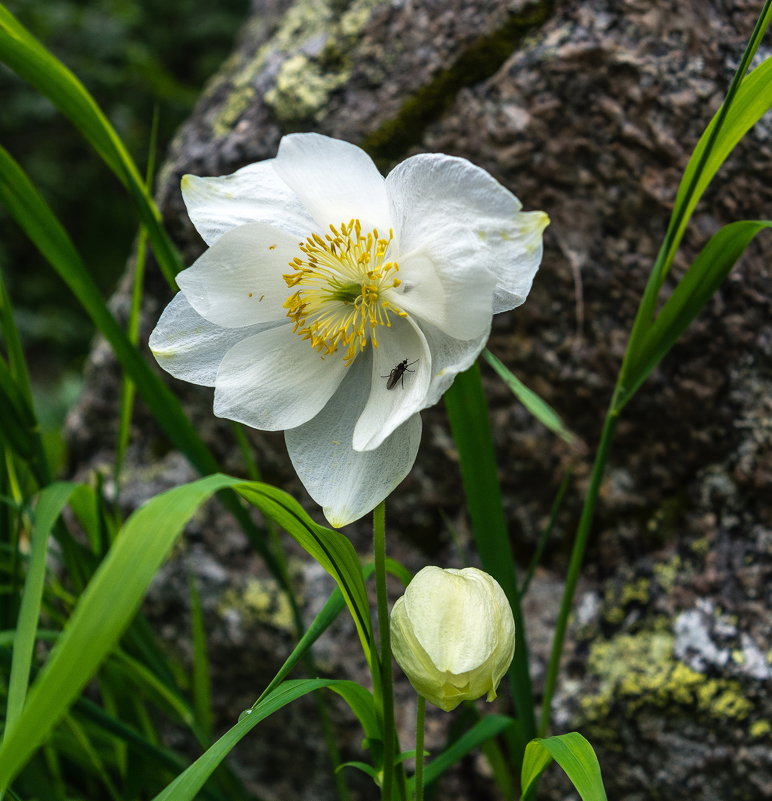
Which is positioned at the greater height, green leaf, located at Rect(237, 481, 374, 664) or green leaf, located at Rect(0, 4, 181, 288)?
green leaf, located at Rect(0, 4, 181, 288)

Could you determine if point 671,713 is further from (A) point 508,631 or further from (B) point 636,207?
(B) point 636,207

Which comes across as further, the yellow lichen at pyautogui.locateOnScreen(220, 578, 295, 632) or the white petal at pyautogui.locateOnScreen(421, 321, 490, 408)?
the yellow lichen at pyautogui.locateOnScreen(220, 578, 295, 632)

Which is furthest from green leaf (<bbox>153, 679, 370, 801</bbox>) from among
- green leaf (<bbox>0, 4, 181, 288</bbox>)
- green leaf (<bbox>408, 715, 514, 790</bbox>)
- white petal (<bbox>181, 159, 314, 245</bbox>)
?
green leaf (<bbox>0, 4, 181, 288</bbox>)

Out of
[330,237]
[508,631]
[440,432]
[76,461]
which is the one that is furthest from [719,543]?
[76,461]

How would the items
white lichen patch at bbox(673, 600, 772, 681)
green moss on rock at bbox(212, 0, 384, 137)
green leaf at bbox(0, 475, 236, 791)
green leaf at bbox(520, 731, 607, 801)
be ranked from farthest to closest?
green moss on rock at bbox(212, 0, 384, 137) < white lichen patch at bbox(673, 600, 772, 681) < green leaf at bbox(520, 731, 607, 801) < green leaf at bbox(0, 475, 236, 791)

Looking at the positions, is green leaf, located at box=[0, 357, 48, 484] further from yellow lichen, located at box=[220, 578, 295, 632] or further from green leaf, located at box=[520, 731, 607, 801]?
green leaf, located at box=[520, 731, 607, 801]

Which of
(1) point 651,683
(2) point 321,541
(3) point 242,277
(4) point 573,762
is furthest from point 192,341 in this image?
(1) point 651,683

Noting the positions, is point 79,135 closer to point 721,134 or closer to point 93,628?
point 721,134
